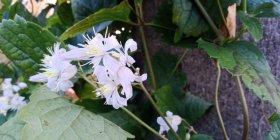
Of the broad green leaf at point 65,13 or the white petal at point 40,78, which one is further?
the broad green leaf at point 65,13

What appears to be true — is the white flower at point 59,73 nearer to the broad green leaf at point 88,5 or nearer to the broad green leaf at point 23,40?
the broad green leaf at point 23,40

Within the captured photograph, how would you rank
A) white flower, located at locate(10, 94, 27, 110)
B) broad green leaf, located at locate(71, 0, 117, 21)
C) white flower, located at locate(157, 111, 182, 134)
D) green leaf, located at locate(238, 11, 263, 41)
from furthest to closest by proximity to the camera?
white flower, located at locate(10, 94, 27, 110), broad green leaf, located at locate(71, 0, 117, 21), white flower, located at locate(157, 111, 182, 134), green leaf, located at locate(238, 11, 263, 41)

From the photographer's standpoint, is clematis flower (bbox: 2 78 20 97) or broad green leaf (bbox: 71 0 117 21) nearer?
broad green leaf (bbox: 71 0 117 21)

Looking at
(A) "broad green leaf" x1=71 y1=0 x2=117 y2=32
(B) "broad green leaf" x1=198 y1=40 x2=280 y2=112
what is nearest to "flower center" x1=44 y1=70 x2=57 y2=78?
(B) "broad green leaf" x1=198 y1=40 x2=280 y2=112

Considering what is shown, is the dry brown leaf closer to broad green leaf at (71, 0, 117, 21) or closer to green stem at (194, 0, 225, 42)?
green stem at (194, 0, 225, 42)

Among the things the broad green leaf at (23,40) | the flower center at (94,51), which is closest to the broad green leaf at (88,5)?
the broad green leaf at (23,40)

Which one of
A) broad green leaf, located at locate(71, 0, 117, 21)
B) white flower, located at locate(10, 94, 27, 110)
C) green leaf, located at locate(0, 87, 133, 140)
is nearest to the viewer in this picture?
green leaf, located at locate(0, 87, 133, 140)

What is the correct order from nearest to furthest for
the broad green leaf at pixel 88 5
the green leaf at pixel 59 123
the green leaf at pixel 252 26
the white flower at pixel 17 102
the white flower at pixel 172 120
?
the green leaf at pixel 59 123, the green leaf at pixel 252 26, the white flower at pixel 172 120, the broad green leaf at pixel 88 5, the white flower at pixel 17 102
